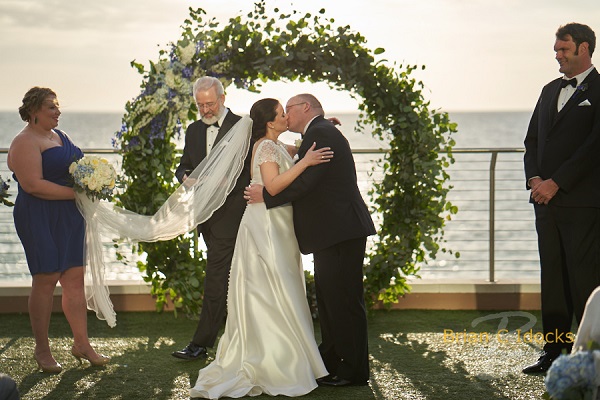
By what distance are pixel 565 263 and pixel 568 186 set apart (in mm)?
533

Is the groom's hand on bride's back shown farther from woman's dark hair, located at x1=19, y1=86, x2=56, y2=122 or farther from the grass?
woman's dark hair, located at x1=19, y1=86, x2=56, y2=122

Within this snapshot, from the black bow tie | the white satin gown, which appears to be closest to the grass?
the white satin gown

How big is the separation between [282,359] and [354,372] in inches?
17.6

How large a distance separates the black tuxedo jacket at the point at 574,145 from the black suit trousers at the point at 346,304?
129 cm

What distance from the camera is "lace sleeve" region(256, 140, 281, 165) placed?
589cm

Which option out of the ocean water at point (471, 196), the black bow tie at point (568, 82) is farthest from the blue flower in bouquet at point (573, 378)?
the ocean water at point (471, 196)

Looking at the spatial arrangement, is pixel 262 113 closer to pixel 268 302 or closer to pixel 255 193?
pixel 255 193

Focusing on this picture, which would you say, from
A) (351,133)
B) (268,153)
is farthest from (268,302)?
(351,133)

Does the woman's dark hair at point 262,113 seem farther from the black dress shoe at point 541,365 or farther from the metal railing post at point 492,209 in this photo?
the metal railing post at point 492,209

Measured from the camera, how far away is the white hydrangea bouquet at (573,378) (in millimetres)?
3414

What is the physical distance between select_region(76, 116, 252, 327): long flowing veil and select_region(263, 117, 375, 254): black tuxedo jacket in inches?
25.8

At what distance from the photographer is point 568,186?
605 cm

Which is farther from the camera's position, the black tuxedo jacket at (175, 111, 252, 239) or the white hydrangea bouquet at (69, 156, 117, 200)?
the black tuxedo jacket at (175, 111, 252, 239)

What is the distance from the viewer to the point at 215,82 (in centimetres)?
661
